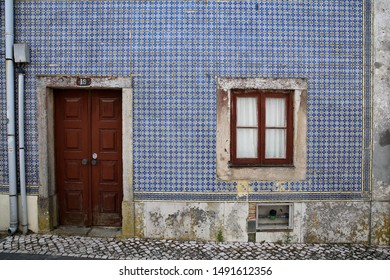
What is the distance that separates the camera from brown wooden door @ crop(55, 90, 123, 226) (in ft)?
18.5

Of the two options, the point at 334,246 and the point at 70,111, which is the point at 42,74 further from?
the point at 334,246

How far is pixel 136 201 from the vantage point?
5434mm

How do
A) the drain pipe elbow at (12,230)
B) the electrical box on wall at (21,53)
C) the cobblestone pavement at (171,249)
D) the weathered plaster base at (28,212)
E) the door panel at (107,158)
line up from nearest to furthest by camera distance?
1. the cobblestone pavement at (171,249)
2. the electrical box on wall at (21,53)
3. the drain pipe elbow at (12,230)
4. the weathered plaster base at (28,212)
5. the door panel at (107,158)

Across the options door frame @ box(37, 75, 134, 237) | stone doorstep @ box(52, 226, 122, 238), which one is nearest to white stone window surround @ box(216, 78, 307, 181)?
door frame @ box(37, 75, 134, 237)

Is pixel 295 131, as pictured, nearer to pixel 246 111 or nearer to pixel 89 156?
pixel 246 111

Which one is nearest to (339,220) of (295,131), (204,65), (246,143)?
(295,131)

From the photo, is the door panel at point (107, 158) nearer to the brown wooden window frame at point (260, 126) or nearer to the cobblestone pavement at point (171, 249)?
the cobblestone pavement at point (171, 249)

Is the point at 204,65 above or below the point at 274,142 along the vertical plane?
above

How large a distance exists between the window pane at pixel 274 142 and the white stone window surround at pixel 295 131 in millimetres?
196

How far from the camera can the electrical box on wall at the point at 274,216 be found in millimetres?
5531

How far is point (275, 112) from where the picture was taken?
5512 millimetres

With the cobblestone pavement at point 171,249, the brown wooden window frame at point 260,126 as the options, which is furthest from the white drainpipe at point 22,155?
the brown wooden window frame at point 260,126

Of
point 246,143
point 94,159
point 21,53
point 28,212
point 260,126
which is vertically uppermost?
point 21,53

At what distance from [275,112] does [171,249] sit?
2749 mm
